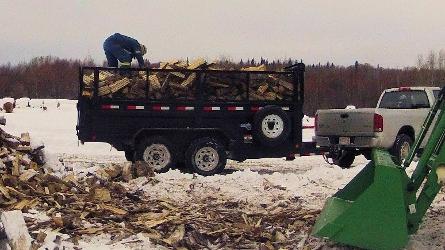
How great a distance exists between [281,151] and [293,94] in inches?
48.2

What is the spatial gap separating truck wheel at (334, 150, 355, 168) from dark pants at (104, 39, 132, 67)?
5239 millimetres

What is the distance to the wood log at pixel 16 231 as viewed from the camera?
240 inches

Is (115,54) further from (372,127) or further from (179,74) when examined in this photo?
(372,127)

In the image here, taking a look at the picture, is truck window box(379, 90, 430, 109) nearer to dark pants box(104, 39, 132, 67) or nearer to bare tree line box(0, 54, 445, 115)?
dark pants box(104, 39, 132, 67)

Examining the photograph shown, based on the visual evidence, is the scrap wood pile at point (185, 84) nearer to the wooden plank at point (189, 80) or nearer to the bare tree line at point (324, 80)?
the wooden plank at point (189, 80)

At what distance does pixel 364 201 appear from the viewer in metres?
5.58

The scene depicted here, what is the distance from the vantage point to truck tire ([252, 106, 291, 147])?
40.5 ft

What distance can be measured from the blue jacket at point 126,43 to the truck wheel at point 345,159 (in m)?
5.01

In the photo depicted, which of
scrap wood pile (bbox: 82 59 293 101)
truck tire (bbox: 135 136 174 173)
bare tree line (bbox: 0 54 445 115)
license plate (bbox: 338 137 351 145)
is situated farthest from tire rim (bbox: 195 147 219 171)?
bare tree line (bbox: 0 54 445 115)

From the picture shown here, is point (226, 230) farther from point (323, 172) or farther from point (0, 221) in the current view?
point (323, 172)

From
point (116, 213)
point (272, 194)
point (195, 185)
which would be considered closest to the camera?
point (116, 213)

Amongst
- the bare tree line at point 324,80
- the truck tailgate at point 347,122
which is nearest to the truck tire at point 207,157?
the truck tailgate at point 347,122

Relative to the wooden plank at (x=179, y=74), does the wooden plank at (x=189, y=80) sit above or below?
below

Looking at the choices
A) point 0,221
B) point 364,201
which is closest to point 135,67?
point 0,221
